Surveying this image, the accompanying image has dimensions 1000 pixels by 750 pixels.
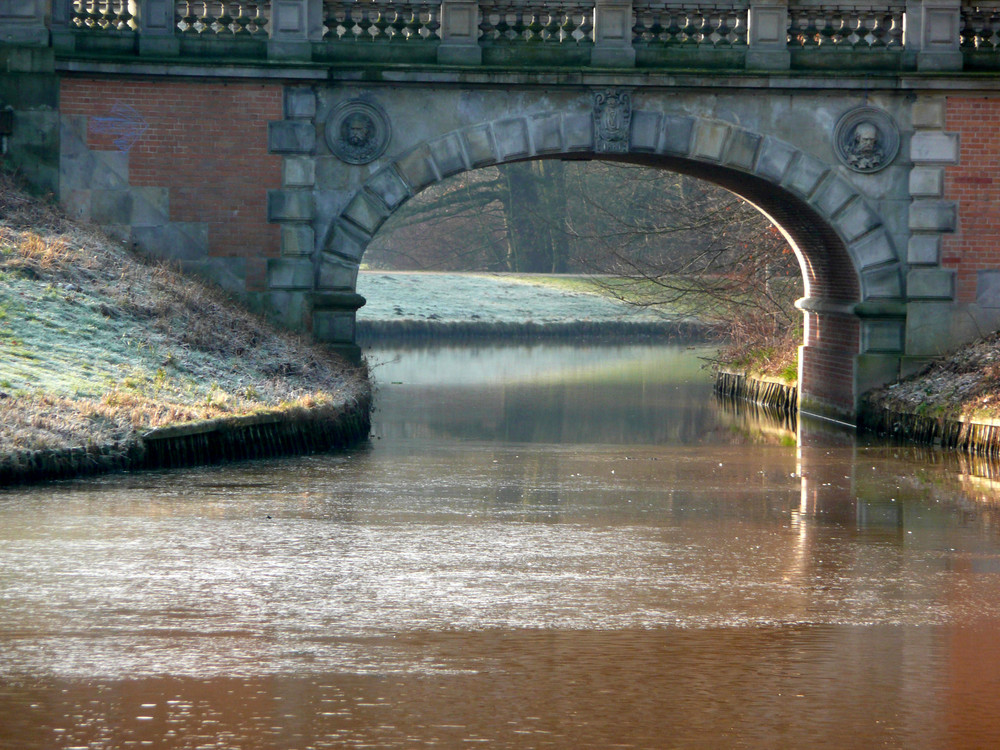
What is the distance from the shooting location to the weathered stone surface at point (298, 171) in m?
17.5

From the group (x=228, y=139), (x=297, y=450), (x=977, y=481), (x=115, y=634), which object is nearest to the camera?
(x=115, y=634)

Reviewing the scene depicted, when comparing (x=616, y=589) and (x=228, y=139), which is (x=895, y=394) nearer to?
(x=228, y=139)

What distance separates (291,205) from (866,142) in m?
6.72

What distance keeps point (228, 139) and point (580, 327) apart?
75.7 ft

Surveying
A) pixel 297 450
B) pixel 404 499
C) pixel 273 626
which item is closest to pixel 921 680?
pixel 273 626

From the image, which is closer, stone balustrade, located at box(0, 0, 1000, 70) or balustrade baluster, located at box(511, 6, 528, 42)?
stone balustrade, located at box(0, 0, 1000, 70)

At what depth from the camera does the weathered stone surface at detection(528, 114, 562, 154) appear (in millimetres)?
17703

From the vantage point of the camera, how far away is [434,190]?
1991 inches

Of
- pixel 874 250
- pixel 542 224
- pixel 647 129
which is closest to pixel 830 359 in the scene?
pixel 874 250

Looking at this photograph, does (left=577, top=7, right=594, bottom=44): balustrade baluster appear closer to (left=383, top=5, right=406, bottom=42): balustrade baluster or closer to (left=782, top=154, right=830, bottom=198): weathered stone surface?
(left=383, top=5, right=406, bottom=42): balustrade baluster

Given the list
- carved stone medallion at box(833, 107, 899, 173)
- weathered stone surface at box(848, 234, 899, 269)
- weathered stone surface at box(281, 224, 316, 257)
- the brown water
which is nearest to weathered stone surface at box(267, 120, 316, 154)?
weathered stone surface at box(281, 224, 316, 257)

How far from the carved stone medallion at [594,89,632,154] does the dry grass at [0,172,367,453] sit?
396 cm

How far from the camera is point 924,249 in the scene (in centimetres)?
1798

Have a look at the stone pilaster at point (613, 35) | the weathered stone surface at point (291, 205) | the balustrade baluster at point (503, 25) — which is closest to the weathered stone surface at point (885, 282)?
the stone pilaster at point (613, 35)
